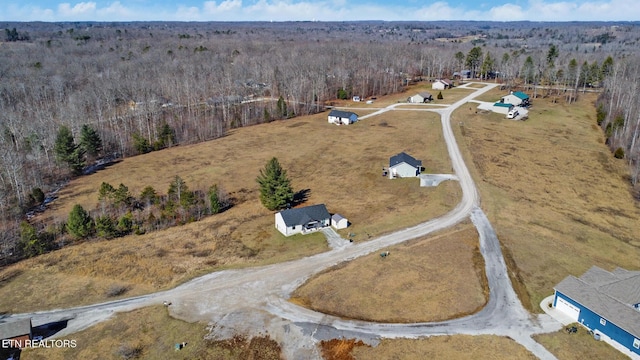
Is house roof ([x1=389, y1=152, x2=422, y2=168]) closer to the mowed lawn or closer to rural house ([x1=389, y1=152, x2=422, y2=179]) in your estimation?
rural house ([x1=389, y1=152, x2=422, y2=179])

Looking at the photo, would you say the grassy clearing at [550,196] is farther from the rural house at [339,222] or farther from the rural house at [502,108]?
the rural house at [339,222]

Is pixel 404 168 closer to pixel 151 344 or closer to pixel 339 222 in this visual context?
pixel 339 222

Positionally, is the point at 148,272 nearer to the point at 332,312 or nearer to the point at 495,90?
the point at 332,312

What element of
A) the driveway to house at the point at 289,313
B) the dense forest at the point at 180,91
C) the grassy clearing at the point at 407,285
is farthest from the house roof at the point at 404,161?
the dense forest at the point at 180,91

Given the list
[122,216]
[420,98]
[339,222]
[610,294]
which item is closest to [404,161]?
[339,222]

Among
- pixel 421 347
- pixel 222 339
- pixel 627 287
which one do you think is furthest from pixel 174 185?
pixel 627 287

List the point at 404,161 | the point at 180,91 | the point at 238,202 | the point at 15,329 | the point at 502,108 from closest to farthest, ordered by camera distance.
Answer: the point at 15,329
the point at 238,202
the point at 404,161
the point at 502,108
the point at 180,91
